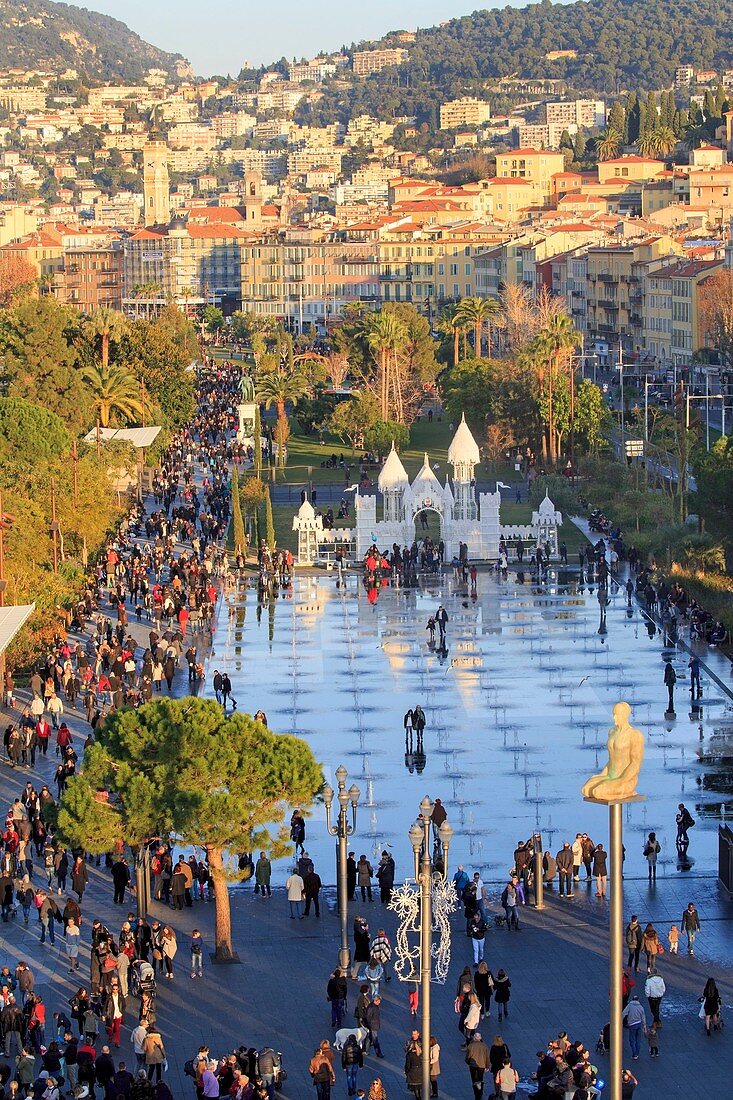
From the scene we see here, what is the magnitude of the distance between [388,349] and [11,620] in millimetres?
61343

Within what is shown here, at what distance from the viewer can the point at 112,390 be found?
265 ft

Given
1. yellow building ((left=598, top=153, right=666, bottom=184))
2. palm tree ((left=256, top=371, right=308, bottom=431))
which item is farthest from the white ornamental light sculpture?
yellow building ((left=598, top=153, right=666, bottom=184))

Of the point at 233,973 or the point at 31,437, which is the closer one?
the point at 233,973

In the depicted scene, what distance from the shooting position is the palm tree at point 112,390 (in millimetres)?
80375

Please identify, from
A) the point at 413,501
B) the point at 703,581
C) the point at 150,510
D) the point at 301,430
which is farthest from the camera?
the point at 301,430

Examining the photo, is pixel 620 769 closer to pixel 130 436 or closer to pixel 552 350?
pixel 130 436

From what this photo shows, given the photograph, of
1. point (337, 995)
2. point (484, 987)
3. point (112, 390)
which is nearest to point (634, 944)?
point (484, 987)

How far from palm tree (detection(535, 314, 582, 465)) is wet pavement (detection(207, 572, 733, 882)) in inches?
960

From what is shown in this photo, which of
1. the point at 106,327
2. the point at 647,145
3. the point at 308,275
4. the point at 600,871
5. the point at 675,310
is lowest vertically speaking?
the point at 600,871

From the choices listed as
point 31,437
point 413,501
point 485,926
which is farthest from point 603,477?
point 485,926

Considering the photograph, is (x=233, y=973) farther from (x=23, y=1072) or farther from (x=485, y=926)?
(x=23, y=1072)

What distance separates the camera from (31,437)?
63688 millimetres

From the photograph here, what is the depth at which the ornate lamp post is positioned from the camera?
67.2 ft

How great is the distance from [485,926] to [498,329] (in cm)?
9543
